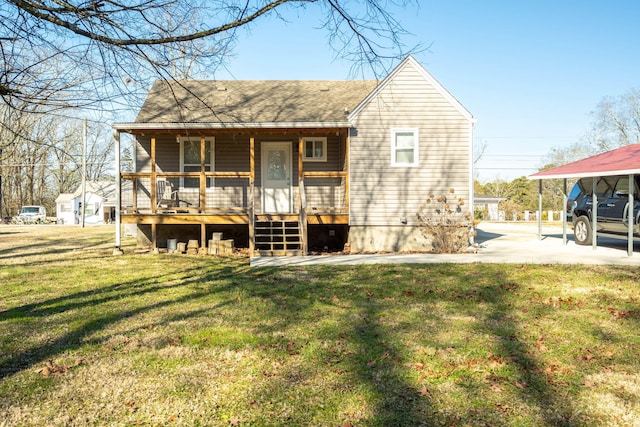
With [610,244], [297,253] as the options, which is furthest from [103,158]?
[610,244]

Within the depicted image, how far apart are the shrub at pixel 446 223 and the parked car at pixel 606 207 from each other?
3.63 m

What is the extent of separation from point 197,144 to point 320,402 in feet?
42.8

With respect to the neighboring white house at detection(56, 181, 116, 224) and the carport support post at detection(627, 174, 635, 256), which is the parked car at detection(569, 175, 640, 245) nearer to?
the carport support post at detection(627, 174, 635, 256)

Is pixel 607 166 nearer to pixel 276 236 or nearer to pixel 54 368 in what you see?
pixel 276 236

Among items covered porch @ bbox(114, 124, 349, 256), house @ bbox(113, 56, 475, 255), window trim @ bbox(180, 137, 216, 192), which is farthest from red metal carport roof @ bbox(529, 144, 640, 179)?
window trim @ bbox(180, 137, 216, 192)

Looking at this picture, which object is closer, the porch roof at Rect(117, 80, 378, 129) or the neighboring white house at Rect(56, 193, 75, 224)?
the porch roof at Rect(117, 80, 378, 129)

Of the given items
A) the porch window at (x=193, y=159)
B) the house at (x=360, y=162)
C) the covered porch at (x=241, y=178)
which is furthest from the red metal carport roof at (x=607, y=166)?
the porch window at (x=193, y=159)

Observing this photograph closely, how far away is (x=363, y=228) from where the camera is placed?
45.1ft

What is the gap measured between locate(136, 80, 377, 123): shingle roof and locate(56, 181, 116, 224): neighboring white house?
3754 centimetres

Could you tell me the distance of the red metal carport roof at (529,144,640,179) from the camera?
11.5m

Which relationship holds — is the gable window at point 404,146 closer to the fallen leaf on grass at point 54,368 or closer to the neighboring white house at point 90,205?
the fallen leaf on grass at point 54,368

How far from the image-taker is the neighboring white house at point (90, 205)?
4947 centimetres

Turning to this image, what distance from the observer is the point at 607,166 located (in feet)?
41.2

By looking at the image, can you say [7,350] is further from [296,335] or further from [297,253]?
[297,253]
